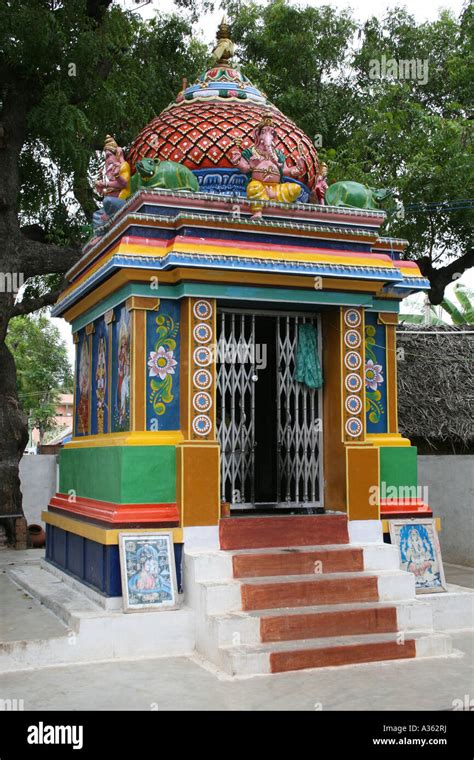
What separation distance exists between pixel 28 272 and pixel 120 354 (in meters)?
6.57

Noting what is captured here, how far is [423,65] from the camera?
16391mm

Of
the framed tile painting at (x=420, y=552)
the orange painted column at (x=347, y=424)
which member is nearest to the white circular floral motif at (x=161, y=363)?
the orange painted column at (x=347, y=424)

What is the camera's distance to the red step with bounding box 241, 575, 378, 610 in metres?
6.58

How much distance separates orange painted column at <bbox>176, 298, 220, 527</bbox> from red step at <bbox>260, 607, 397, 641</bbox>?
1.21m

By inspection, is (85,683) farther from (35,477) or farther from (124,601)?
(35,477)

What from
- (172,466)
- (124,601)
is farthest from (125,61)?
(124,601)

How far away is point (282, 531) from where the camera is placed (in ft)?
24.1

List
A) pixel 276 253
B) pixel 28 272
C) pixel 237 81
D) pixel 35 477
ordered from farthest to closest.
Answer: pixel 35 477 < pixel 28 272 < pixel 237 81 < pixel 276 253

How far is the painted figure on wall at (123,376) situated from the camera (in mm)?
7539

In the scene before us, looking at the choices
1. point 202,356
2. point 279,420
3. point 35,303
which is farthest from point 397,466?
point 35,303

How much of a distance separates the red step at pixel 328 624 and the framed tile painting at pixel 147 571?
0.92 m

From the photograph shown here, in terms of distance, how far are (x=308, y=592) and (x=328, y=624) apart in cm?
36

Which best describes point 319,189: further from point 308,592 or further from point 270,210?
point 308,592

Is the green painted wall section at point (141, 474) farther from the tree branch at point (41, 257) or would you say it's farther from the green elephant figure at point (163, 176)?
the tree branch at point (41, 257)
